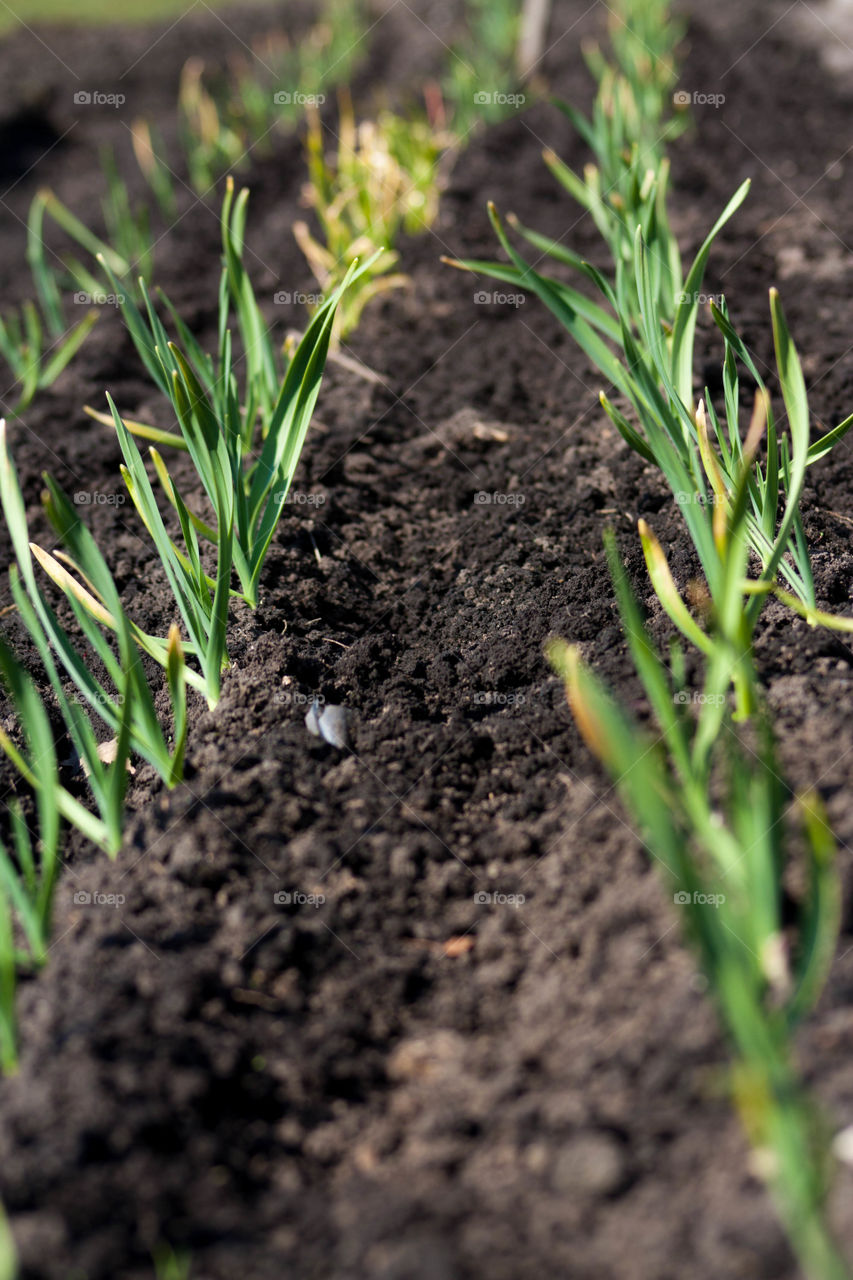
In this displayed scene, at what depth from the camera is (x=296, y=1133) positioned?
1.21m

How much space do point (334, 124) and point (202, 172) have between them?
1.39 m

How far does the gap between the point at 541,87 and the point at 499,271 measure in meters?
3.67

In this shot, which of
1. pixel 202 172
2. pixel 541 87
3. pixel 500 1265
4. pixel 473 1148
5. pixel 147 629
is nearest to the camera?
pixel 500 1265

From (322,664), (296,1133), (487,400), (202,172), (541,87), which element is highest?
(541,87)

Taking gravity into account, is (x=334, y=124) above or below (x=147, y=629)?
above

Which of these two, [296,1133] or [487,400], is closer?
[296,1133]

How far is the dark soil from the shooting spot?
1069mm

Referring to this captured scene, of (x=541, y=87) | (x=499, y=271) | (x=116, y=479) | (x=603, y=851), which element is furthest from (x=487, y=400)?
(x=541, y=87)

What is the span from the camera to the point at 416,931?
1457 mm

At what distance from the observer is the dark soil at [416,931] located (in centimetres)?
107

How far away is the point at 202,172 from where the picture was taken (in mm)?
4121

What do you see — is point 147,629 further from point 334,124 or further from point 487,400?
point 334,124

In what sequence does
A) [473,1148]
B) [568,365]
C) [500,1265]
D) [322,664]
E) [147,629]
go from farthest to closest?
[568,365]
[147,629]
[322,664]
[473,1148]
[500,1265]

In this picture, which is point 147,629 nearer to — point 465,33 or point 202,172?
point 202,172
